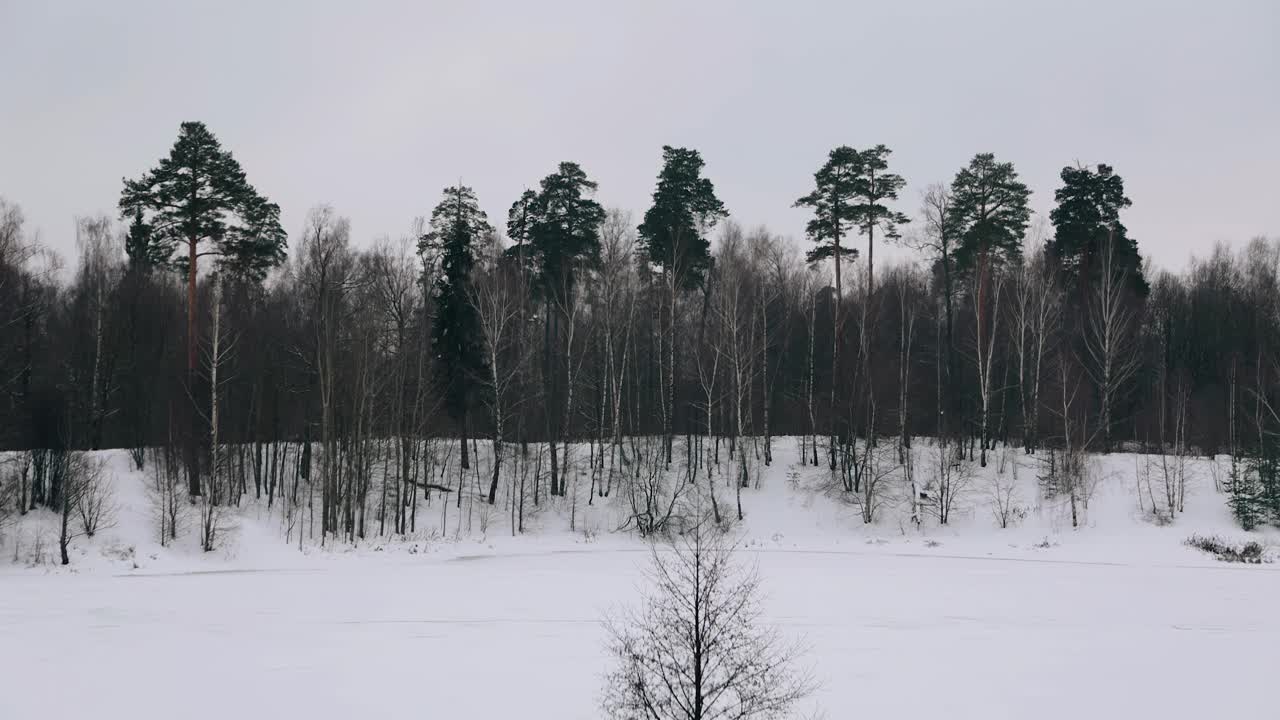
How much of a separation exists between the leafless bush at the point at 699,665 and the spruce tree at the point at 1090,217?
3298 centimetres

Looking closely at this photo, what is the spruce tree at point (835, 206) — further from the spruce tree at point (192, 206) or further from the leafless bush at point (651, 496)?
the spruce tree at point (192, 206)

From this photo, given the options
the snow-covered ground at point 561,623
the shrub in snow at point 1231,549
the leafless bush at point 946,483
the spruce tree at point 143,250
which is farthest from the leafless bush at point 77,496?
the shrub in snow at point 1231,549

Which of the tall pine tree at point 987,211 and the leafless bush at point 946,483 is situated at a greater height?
the tall pine tree at point 987,211

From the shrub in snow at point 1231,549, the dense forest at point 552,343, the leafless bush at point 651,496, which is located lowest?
the shrub in snow at point 1231,549

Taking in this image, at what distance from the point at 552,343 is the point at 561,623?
3106 centimetres

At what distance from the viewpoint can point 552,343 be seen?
162ft

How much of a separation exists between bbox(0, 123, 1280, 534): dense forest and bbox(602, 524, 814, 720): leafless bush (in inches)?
801

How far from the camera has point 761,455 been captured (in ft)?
144

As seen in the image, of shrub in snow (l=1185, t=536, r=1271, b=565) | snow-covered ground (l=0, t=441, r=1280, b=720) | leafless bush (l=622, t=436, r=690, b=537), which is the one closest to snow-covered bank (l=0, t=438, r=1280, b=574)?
snow-covered ground (l=0, t=441, r=1280, b=720)

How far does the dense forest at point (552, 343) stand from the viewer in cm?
3412

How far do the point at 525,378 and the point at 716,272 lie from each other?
41.1 ft

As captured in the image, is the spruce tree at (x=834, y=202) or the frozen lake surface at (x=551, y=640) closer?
the frozen lake surface at (x=551, y=640)

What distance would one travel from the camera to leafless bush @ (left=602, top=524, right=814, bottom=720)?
11.3 metres

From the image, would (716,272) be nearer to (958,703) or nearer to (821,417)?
(821,417)
